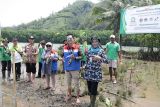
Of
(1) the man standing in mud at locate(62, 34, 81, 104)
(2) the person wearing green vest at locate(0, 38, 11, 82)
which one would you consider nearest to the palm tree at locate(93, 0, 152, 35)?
(2) the person wearing green vest at locate(0, 38, 11, 82)

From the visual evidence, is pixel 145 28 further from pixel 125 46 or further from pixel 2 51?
pixel 125 46

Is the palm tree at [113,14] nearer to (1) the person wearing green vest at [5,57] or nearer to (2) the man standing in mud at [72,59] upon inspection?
(1) the person wearing green vest at [5,57]

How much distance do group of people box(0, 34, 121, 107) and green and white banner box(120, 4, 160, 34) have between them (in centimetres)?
343

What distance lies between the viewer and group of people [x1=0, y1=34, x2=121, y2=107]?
320 inches

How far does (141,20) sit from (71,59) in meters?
7.63

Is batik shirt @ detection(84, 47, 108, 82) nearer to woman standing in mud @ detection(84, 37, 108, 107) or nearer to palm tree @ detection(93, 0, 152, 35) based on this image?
woman standing in mud @ detection(84, 37, 108, 107)

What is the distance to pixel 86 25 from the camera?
5784cm

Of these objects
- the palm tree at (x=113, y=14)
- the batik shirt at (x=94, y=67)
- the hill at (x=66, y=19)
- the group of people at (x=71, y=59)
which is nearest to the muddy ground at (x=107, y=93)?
the group of people at (x=71, y=59)

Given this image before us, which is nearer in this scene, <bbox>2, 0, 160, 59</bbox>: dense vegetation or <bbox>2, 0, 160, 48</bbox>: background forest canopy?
<bbox>2, 0, 160, 59</bbox>: dense vegetation

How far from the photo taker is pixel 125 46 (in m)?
36.0

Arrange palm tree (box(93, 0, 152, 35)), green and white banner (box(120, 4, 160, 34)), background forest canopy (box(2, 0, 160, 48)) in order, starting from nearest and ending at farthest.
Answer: green and white banner (box(120, 4, 160, 34)), background forest canopy (box(2, 0, 160, 48)), palm tree (box(93, 0, 152, 35))

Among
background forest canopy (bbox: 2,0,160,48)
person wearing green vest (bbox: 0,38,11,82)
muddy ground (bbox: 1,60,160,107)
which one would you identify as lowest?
muddy ground (bbox: 1,60,160,107)

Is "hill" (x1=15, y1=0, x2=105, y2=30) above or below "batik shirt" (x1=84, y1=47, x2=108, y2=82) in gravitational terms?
above

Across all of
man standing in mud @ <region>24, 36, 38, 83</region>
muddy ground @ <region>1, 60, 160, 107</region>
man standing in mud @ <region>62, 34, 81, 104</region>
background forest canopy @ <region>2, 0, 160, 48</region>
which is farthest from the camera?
background forest canopy @ <region>2, 0, 160, 48</region>
